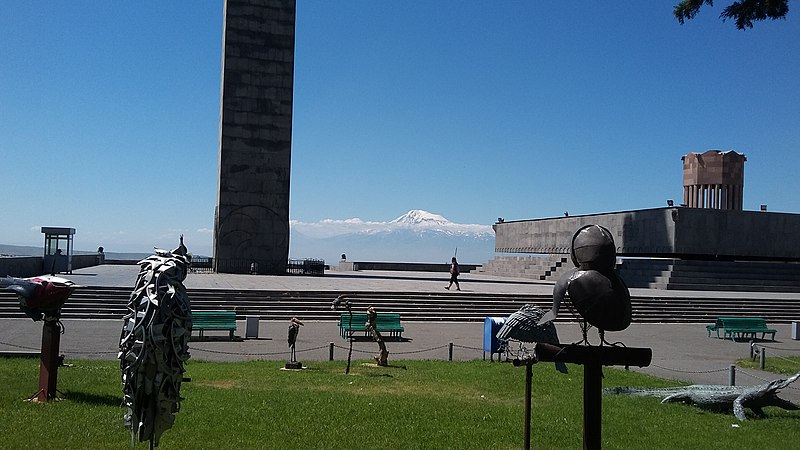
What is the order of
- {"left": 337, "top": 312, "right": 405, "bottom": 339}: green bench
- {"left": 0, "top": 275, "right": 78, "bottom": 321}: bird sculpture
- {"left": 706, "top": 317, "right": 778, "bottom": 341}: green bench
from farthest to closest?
1. {"left": 706, "top": 317, "right": 778, "bottom": 341}: green bench
2. {"left": 337, "top": 312, "right": 405, "bottom": 339}: green bench
3. {"left": 0, "top": 275, "right": 78, "bottom": 321}: bird sculpture

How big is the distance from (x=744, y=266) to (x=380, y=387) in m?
32.7

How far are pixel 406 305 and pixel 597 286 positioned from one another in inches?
761

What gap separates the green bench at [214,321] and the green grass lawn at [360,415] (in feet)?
14.8

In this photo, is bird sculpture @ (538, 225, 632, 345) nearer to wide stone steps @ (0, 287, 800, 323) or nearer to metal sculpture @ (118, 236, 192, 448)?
metal sculpture @ (118, 236, 192, 448)

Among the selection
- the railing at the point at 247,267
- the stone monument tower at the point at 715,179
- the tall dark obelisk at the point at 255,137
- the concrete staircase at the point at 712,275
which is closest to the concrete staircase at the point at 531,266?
the concrete staircase at the point at 712,275

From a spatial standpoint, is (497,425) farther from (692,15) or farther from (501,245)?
(501,245)

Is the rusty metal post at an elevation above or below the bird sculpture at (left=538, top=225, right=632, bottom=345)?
below

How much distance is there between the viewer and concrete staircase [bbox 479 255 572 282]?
45.0m

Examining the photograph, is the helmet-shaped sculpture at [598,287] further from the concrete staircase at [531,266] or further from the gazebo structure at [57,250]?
the concrete staircase at [531,266]

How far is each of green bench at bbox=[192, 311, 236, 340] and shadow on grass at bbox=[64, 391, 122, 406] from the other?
23.5 ft

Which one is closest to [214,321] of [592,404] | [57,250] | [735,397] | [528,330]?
[528,330]

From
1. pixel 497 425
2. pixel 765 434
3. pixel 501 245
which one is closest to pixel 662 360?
pixel 765 434

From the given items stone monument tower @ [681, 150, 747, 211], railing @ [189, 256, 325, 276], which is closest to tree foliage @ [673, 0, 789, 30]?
railing @ [189, 256, 325, 276]

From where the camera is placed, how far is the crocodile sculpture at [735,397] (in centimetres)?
1073
